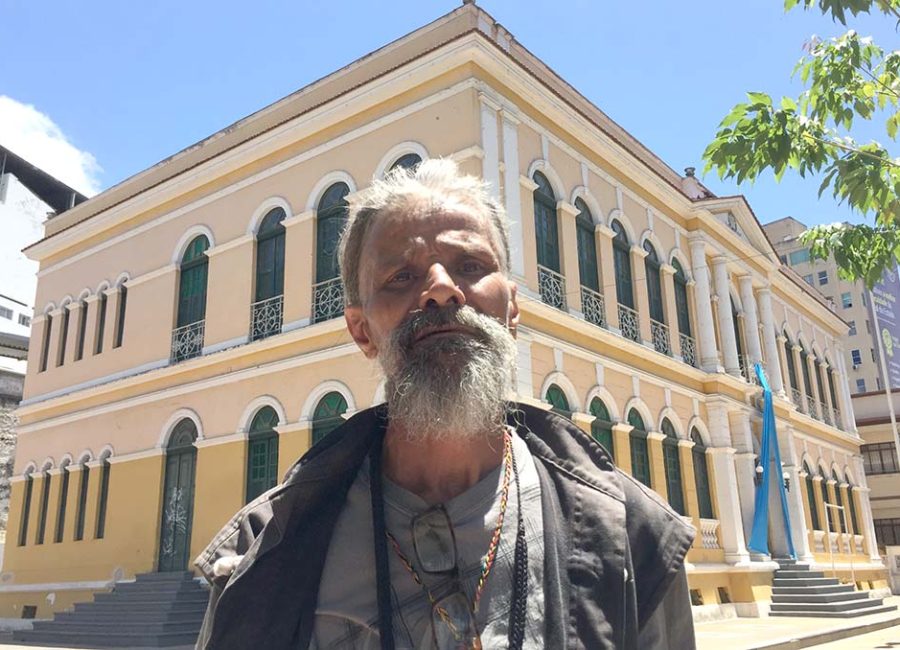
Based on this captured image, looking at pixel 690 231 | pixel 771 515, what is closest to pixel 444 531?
pixel 690 231

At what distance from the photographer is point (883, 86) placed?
5.52 meters

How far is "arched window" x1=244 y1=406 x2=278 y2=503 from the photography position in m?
12.3

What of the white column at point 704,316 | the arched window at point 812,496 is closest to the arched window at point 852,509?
the arched window at point 812,496

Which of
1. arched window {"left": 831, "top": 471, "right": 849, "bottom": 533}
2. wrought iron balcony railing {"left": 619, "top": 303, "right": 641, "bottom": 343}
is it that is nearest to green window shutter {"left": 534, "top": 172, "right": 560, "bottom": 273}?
wrought iron balcony railing {"left": 619, "top": 303, "right": 641, "bottom": 343}

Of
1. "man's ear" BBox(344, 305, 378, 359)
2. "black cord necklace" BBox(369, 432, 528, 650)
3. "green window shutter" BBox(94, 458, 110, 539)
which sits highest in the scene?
"green window shutter" BBox(94, 458, 110, 539)

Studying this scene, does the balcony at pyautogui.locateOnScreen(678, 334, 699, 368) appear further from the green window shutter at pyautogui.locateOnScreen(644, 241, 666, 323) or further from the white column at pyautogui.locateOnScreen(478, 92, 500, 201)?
the white column at pyautogui.locateOnScreen(478, 92, 500, 201)

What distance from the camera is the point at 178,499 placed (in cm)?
1362

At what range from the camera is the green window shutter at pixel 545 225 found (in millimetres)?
12391

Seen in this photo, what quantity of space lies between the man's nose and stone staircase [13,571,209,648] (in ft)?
35.9

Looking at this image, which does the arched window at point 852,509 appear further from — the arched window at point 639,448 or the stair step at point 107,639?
the stair step at point 107,639

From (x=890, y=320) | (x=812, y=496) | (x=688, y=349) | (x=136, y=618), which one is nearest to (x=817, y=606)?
(x=688, y=349)

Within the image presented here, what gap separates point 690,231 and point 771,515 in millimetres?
6921

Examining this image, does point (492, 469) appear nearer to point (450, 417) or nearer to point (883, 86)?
point (450, 417)

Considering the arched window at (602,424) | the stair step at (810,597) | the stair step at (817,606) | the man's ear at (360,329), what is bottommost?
the stair step at (817,606)
